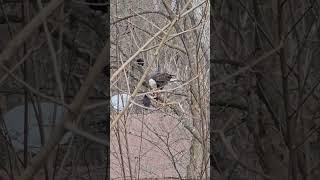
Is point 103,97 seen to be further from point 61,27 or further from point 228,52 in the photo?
point 228,52

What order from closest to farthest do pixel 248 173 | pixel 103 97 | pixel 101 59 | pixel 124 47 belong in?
pixel 101 59 → pixel 103 97 → pixel 248 173 → pixel 124 47

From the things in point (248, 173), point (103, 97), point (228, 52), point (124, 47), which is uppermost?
point (124, 47)

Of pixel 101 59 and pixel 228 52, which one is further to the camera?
pixel 228 52

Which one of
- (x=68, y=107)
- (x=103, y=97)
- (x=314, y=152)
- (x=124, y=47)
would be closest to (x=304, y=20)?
(x=314, y=152)

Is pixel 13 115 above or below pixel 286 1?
below

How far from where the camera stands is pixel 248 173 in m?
0.87

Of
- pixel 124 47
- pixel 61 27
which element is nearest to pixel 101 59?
pixel 61 27

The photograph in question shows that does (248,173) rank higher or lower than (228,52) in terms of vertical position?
lower

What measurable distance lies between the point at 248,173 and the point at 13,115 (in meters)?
0.41

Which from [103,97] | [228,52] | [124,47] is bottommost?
[103,97]

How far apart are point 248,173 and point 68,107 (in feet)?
1.44

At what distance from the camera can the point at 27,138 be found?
2.20ft

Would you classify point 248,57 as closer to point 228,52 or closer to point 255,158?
point 228,52

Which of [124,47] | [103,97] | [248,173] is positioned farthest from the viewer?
[124,47]
